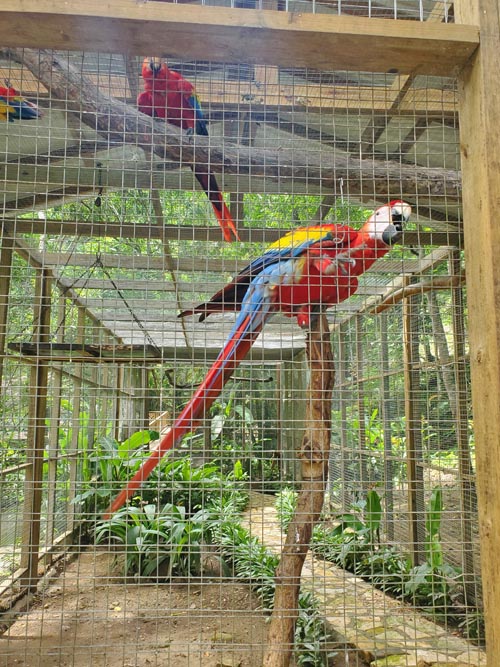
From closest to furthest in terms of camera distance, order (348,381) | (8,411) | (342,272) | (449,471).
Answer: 1. (342,272)
2. (449,471)
3. (8,411)
4. (348,381)

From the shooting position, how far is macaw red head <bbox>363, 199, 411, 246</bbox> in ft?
5.89

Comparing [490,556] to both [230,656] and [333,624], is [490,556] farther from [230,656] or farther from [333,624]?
[333,624]

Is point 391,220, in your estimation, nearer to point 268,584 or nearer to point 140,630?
point 268,584

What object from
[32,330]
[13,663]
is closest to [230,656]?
[13,663]

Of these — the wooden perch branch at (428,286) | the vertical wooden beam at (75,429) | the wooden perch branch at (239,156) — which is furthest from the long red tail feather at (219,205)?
the vertical wooden beam at (75,429)

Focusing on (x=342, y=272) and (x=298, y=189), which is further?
(x=298, y=189)

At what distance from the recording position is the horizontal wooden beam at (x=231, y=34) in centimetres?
96

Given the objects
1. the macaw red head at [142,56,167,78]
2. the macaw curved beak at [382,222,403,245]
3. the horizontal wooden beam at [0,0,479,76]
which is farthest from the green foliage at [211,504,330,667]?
the macaw red head at [142,56,167,78]

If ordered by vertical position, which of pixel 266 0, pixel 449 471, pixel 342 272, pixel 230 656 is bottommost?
pixel 230 656

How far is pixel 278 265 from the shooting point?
189 centimetres

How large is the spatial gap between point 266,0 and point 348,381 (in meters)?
3.98

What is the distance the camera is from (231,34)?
0.98m

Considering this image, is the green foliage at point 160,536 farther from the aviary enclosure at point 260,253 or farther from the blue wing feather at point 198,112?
the blue wing feather at point 198,112

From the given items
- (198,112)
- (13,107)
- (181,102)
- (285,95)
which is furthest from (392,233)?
(13,107)
